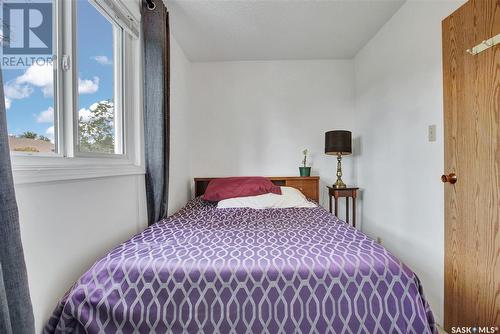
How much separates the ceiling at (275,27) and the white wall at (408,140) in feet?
0.79

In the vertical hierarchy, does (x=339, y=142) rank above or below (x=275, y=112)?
below

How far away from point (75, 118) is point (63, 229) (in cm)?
55

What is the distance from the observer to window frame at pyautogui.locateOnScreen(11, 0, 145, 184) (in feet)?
3.26

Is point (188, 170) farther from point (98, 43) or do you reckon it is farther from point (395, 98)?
point (395, 98)

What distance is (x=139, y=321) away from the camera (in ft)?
2.85

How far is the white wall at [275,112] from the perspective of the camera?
116 inches

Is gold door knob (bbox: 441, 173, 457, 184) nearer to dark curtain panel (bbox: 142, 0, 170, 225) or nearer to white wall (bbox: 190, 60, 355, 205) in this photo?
white wall (bbox: 190, 60, 355, 205)

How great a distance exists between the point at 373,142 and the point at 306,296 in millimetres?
2079

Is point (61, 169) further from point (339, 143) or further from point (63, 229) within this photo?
point (339, 143)

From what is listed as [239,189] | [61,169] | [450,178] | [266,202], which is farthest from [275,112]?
[61,169]

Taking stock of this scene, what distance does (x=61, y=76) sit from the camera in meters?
1.16

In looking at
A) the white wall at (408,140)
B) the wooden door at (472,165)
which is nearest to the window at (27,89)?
the wooden door at (472,165)

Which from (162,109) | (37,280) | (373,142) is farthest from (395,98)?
(37,280)

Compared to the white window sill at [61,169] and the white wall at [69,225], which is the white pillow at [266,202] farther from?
the white window sill at [61,169]
